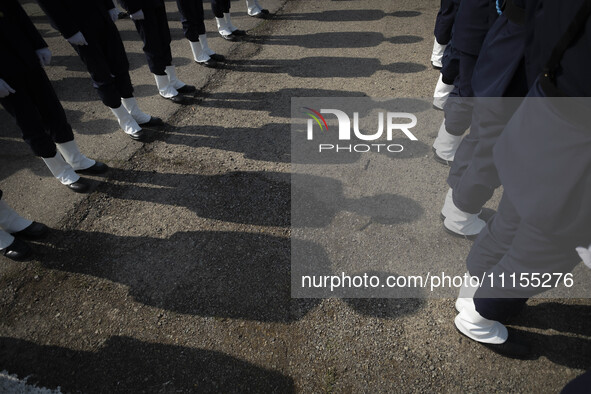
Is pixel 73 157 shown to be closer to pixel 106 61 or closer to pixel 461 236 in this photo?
pixel 106 61

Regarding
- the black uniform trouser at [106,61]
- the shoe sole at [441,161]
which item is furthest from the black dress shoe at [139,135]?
the shoe sole at [441,161]

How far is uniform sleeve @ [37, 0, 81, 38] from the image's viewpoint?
3086mm

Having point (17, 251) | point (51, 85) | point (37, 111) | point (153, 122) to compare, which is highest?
point (51, 85)

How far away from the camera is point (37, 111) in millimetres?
3094

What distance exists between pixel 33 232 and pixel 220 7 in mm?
4542

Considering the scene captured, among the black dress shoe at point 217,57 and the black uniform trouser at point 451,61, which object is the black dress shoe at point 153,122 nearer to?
the black dress shoe at point 217,57

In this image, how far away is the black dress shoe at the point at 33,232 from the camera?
3072 millimetres

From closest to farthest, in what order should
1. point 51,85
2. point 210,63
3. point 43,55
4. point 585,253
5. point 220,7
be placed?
point 585,253, point 43,55, point 51,85, point 210,63, point 220,7

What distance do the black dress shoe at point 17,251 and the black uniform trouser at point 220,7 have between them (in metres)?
4.62

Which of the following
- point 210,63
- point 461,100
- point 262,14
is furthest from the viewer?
point 262,14

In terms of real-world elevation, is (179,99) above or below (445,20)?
below

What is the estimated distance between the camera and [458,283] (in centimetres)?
266

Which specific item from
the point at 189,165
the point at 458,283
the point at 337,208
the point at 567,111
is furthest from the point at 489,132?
the point at 189,165

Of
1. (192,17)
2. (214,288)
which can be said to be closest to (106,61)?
(192,17)
